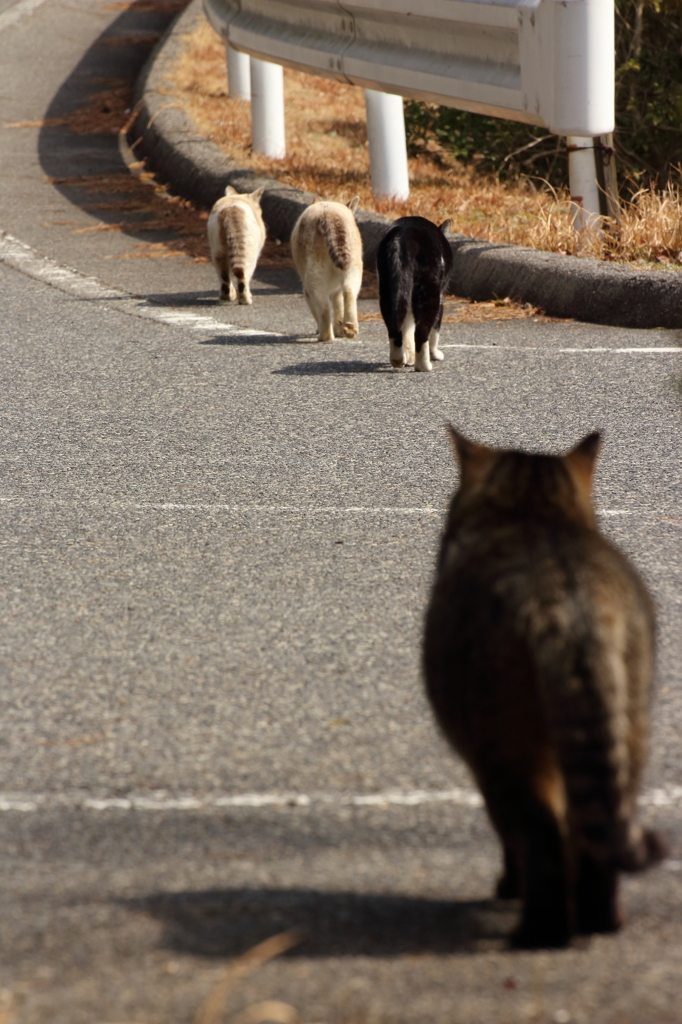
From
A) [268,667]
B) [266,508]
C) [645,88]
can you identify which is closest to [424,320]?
[266,508]

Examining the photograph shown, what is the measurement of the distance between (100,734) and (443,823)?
37.7 inches

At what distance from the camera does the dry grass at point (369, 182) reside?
8281 mm

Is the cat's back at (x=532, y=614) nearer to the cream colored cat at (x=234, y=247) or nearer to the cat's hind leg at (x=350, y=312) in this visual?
the cat's hind leg at (x=350, y=312)

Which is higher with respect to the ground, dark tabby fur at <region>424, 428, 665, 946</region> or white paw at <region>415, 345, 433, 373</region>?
dark tabby fur at <region>424, 428, 665, 946</region>

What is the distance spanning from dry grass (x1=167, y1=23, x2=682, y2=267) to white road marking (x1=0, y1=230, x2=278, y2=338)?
2214mm

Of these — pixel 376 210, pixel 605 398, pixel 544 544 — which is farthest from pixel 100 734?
pixel 376 210

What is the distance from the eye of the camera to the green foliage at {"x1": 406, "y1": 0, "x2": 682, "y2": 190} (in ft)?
40.5

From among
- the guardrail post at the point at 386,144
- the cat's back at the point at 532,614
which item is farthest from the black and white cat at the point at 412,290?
the cat's back at the point at 532,614

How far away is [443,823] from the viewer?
9.01ft

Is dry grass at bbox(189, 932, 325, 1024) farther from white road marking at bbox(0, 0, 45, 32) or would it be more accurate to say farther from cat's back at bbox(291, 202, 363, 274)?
white road marking at bbox(0, 0, 45, 32)

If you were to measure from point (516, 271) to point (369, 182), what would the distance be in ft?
11.3

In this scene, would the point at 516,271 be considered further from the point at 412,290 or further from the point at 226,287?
the point at 226,287

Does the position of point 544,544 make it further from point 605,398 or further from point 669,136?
point 669,136

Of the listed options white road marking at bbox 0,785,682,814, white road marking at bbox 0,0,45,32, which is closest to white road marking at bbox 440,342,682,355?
white road marking at bbox 0,785,682,814
